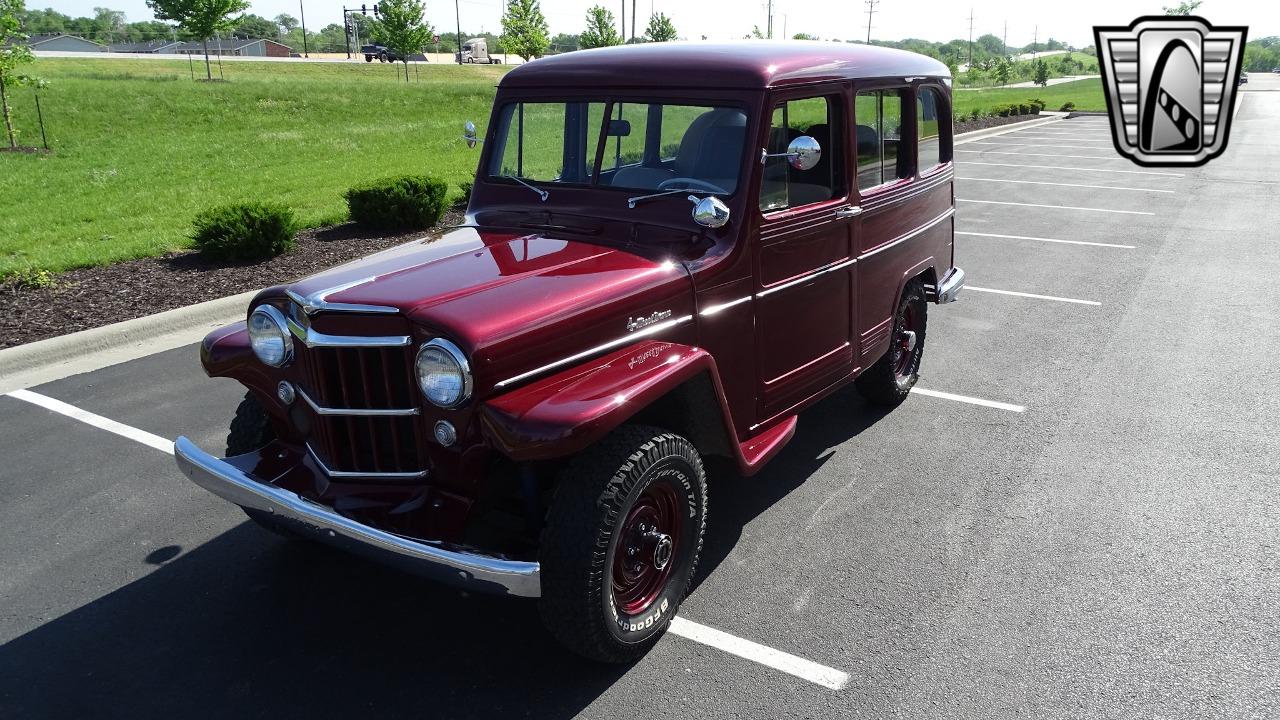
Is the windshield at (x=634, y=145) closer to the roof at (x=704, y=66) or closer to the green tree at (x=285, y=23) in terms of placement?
the roof at (x=704, y=66)

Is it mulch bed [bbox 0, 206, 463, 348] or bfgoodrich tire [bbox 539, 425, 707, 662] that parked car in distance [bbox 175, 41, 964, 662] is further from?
mulch bed [bbox 0, 206, 463, 348]

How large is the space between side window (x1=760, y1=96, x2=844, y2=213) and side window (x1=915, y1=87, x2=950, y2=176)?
1162 millimetres

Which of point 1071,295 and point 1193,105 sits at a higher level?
point 1193,105

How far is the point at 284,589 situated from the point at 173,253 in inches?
270

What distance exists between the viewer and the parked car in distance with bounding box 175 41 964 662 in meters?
3.13

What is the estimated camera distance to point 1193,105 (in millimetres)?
17016

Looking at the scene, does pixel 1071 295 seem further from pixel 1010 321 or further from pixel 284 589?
pixel 284 589

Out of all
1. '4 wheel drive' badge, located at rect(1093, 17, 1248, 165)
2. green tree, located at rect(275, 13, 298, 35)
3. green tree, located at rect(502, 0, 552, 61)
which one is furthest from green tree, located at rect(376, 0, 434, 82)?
green tree, located at rect(275, 13, 298, 35)

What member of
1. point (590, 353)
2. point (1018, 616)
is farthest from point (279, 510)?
point (1018, 616)

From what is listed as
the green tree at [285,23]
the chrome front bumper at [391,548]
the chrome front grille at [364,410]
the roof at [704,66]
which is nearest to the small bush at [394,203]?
the roof at [704,66]

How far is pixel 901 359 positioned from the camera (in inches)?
239

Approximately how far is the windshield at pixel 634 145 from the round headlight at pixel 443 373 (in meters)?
1.50

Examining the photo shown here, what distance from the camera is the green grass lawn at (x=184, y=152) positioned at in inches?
460

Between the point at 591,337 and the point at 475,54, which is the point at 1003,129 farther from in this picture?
the point at 475,54
